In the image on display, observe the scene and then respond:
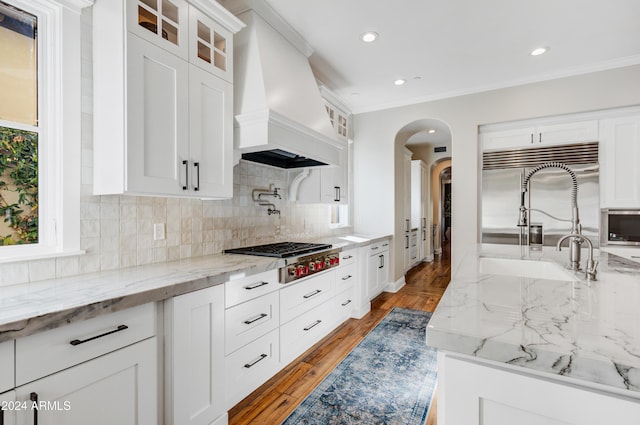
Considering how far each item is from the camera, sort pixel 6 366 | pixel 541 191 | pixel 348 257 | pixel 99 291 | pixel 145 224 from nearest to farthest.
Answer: pixel 6 366, pixel 99 291, pixel 145 224, pixel 348 257, pixel 541 191

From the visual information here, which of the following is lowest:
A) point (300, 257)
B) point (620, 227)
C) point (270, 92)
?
point (300, 257)

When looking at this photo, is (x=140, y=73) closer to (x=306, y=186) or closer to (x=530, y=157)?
(x=306, y=186)

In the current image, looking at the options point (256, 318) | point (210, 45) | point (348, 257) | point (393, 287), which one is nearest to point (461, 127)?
point (348, 257)

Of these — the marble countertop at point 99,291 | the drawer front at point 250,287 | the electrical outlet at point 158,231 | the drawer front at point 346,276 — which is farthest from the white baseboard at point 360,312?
the electrical outlet at point 158,231

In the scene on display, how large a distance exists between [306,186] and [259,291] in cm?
159

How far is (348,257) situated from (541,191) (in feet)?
7.67

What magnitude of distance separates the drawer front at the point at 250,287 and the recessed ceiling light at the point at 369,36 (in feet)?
7.22

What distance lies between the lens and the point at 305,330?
2549 millimetres

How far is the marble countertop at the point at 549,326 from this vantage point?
0.61 metres

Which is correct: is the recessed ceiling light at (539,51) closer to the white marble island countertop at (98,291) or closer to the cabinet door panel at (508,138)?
the cabinet door panel at (508,138)

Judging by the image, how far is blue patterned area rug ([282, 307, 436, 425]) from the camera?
185 centimetres

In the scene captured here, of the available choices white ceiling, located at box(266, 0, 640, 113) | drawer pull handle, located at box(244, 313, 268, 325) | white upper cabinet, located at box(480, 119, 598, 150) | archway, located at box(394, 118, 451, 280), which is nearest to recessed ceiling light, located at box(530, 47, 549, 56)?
white ceiling, located at box(266, 0, 640, 113)

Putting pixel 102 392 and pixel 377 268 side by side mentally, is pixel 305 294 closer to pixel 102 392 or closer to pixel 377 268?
pixel 102 392

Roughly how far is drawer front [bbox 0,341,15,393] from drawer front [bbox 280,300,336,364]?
60.0 inches
